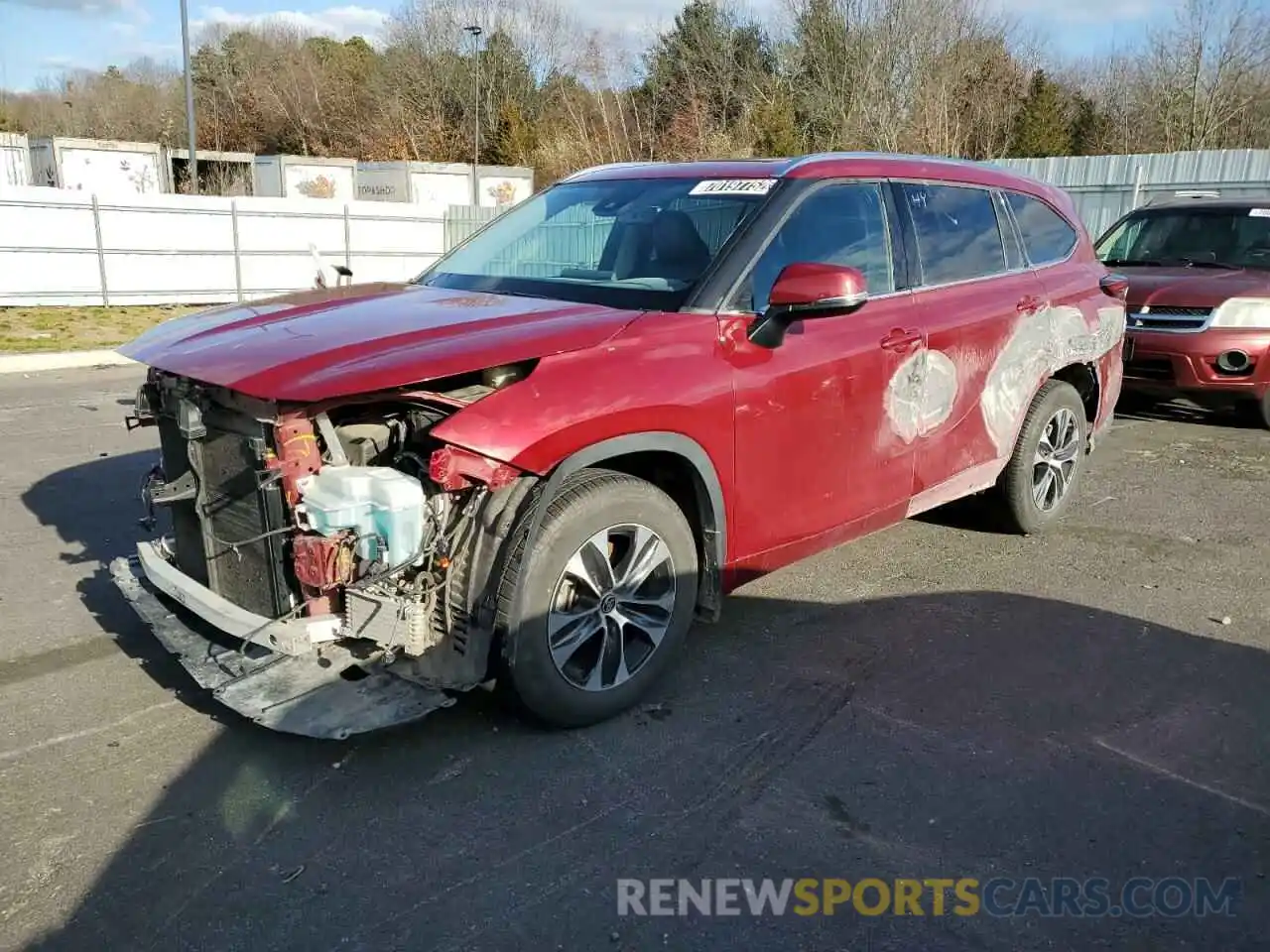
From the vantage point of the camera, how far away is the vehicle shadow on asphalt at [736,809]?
259cm

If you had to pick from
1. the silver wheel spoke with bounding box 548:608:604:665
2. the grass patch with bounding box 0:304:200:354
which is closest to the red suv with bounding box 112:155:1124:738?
the silver wheel spoke with bounding box 548:608:604:665

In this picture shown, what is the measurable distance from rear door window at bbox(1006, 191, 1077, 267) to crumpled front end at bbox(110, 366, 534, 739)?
346 cm

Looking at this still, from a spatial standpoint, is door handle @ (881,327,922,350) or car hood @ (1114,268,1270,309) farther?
car hood @ (1114,268,1270,309)

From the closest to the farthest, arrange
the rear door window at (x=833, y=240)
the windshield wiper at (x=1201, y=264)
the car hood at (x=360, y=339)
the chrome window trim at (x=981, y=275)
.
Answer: the car hood at (x=360, y=339) → the rear door window at (x=833, y=240) → the chrome window trim at (x=981, y=275) → the windshield wiper at (x=1201, y=264)

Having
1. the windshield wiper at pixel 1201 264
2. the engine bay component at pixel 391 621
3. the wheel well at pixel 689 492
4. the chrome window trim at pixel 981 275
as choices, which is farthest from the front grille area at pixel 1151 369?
the engine bay component at pixel 391 621

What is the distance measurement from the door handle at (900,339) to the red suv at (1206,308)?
514 centimetres

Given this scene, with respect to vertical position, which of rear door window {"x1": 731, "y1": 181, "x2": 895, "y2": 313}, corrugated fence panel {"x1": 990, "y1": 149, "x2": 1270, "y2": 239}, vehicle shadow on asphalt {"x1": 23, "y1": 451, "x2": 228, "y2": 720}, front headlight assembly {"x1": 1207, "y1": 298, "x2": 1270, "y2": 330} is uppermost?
corrugated fence panel {"x1": 990, "y1": 149, "x2": 1270, "y2": 239}

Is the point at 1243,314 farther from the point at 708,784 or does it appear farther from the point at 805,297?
the point at 708,784

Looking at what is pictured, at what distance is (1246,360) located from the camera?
8.19m

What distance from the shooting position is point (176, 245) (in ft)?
59.8

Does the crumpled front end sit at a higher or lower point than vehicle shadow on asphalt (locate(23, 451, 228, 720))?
higher

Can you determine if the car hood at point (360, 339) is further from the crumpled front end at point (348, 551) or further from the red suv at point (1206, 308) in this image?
the red suv at point (1206, 308)

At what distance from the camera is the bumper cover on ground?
3.03m

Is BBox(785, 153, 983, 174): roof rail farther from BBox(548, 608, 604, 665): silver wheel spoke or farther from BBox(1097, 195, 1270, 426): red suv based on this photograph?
BBox(1097, 195, 1270, 426): red suv
